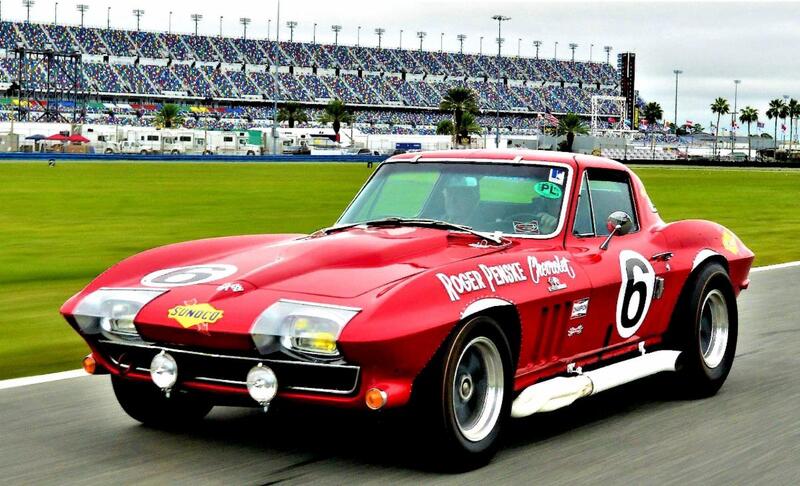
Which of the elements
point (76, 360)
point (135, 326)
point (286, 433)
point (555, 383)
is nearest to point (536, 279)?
point (555, 383)

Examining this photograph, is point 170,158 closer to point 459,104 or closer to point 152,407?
point 459,104

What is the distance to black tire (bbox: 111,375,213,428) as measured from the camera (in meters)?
5.24

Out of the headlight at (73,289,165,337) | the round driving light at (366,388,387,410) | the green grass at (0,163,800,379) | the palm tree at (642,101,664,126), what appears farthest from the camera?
the palm tree at (642,101,664,126)

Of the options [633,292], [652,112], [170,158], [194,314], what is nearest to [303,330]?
[194,314]

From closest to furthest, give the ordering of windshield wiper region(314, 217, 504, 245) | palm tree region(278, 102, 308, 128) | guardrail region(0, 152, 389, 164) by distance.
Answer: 1. windshield wiper region(314, 217, 504, 245)
2. guardrail region(0, 152, 389, 164)
3. palm tree region(278, 102, 308, 128)

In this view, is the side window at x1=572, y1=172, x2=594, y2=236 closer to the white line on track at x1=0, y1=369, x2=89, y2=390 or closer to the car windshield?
the car windshield

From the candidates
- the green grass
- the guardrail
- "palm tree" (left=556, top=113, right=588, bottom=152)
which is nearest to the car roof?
the green grass

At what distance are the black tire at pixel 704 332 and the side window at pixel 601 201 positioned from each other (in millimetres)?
487

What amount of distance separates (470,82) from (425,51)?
652 cm

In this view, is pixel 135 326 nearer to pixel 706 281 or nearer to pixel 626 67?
pixel 706 281

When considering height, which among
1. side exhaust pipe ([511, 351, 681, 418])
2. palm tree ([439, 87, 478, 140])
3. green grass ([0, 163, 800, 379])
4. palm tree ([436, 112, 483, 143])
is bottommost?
green grass ([0, 163, 800, 379])

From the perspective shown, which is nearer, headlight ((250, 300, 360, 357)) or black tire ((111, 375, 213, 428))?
headlight ((250, 300, 360, 357))

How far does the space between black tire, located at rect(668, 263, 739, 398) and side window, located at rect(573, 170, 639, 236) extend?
1.60 ft

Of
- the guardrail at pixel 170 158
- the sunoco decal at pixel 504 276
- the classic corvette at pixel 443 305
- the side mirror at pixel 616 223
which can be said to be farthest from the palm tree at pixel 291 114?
the sunoco decal at pixel 504 276
